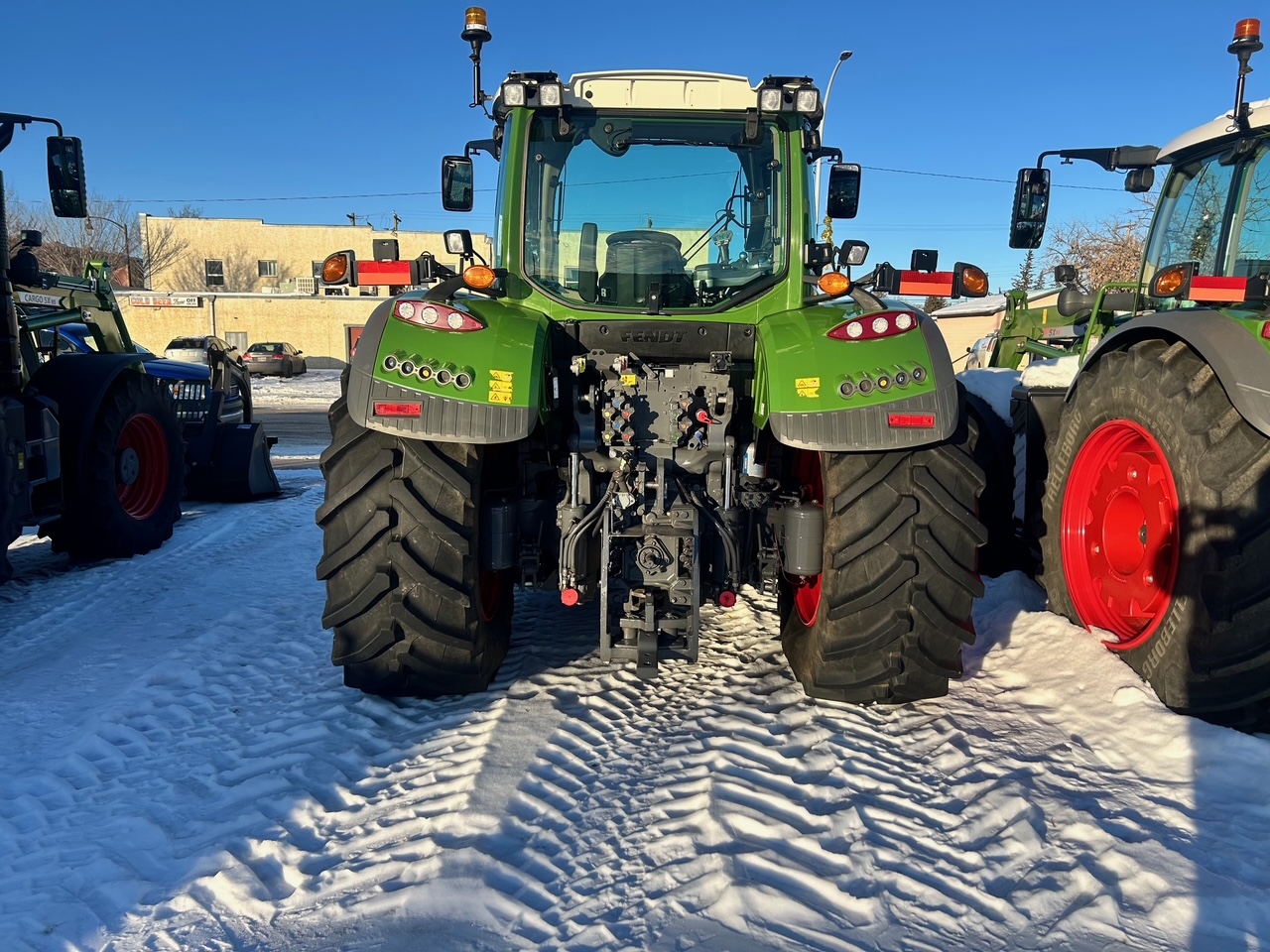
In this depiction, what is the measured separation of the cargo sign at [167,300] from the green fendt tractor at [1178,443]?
39616mm

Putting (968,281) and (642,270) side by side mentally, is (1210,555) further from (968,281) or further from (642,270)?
(642,270)

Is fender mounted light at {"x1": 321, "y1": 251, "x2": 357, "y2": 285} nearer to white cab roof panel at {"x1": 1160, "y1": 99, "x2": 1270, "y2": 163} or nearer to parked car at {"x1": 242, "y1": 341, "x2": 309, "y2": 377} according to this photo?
white cab roof panel at {"x1": 1160, "y1": 99, "x2": 1270, "y2": 163}

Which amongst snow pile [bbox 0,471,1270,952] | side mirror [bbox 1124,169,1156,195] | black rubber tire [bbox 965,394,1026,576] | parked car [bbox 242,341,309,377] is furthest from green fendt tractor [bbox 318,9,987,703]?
parked car [bbox 242,341,309,377]

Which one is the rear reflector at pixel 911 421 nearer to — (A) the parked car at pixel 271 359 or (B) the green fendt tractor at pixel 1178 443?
(B) the green fendt tractor at pixel 1178 443

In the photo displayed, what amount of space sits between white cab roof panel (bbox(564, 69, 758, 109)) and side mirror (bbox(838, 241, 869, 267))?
31.1 inches

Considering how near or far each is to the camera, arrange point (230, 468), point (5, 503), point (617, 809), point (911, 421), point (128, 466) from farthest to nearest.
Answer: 1. point (230, 468)
2. point (128, 466)
3. point (5, 503)
4. point (911, 421)
5. point (617, 809)

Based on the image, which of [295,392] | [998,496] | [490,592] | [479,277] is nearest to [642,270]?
[479,277]

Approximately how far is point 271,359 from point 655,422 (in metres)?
30.3

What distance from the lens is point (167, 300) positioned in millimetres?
37719

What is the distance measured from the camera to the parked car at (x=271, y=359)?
30.6 m

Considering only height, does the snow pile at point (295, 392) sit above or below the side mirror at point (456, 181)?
below

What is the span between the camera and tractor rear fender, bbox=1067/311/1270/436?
293 cm

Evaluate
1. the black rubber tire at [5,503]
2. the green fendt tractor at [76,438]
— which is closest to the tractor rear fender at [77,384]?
the green fendt tractor at [76,438]

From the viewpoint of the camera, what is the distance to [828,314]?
12.3 feet
